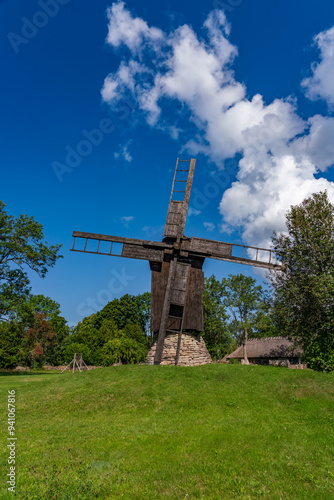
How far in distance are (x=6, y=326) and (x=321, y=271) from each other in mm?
44730

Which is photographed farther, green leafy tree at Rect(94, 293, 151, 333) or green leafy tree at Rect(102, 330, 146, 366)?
green leafy tree at Rect(94, 293, 151, 333)

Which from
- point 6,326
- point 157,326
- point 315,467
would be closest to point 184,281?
point 157,326

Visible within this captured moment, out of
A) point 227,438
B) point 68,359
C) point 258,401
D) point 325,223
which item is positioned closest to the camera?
point 227,438

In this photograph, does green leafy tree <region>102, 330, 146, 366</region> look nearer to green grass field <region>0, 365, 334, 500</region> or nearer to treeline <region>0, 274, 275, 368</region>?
treeline <region>0, 274, 275, 368</region>

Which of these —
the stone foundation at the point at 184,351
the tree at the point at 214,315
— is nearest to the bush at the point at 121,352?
the tree at the point at 214,315

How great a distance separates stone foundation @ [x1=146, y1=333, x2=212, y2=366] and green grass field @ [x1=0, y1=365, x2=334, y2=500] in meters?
2.21

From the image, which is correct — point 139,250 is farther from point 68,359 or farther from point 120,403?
point 68,359

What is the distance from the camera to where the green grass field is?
6508 mm

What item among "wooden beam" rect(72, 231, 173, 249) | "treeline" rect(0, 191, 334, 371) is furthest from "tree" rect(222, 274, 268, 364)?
"wooden beam" rect(72, 231, 173, 249)

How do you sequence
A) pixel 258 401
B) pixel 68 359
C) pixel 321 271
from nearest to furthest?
pixel 258 401, pixel 321 271, pixel 68 359

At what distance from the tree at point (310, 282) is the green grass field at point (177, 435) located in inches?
226

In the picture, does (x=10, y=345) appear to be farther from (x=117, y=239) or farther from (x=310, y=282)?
(x=310, y=282)

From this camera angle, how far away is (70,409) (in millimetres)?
12859

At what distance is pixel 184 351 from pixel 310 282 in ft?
32.1
